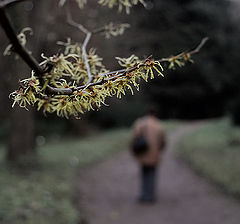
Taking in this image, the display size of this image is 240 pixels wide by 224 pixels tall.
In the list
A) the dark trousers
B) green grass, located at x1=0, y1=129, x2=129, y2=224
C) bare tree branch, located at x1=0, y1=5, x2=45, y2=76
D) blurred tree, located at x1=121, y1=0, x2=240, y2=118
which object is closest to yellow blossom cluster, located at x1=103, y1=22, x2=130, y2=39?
bare tree branch, located at x1=0, y1=5, x2=45, y2=76

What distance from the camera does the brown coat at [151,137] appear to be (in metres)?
6.96

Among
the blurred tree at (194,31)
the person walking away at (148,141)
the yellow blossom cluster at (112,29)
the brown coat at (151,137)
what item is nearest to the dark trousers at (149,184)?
the person walking away at (148,141)

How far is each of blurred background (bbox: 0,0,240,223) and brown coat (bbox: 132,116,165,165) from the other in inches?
70.8

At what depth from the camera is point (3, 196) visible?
5945mm

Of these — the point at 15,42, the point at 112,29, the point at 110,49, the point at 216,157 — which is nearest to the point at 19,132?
the point at 216,157

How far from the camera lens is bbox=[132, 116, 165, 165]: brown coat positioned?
6.96 m

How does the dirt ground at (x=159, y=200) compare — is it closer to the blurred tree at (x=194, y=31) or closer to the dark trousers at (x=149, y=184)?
the dark trousers at (x=149, y=184)

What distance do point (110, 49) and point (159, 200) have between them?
9117 mm

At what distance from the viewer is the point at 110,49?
1508 centimetres

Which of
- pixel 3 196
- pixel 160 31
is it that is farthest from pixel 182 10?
pixel 3 196

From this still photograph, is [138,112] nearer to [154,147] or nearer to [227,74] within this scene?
[227,74]

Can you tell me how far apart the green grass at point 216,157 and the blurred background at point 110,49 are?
3.78 feet

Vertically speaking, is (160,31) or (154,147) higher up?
(160,31)

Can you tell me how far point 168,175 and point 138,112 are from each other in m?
13.5
